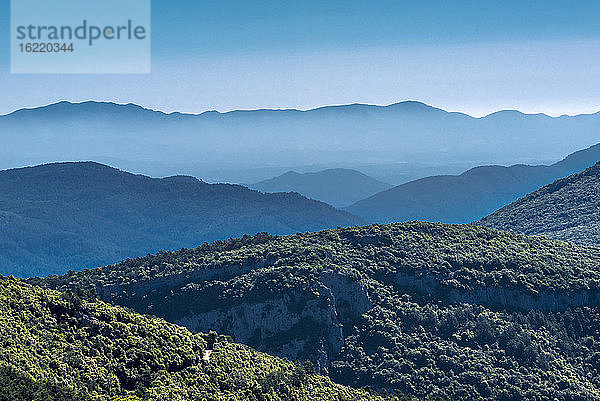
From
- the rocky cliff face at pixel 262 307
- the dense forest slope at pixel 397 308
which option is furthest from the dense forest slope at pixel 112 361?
the dense forest slope at pixel 397 308

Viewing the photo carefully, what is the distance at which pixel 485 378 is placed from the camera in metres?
70.4

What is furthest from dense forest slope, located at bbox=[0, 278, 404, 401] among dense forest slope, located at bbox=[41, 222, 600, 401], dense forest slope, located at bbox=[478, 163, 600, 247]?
dense forest slope, located at bbox=[478, 163, 600, 247]

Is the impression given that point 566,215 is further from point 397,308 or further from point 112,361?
point 112,361

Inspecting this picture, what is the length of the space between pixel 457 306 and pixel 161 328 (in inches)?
1544

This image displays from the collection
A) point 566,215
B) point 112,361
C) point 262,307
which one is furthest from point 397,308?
point 566,215

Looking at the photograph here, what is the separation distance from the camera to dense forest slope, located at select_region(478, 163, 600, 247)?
158375 millimetres

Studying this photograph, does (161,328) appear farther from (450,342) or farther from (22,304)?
(450,342)

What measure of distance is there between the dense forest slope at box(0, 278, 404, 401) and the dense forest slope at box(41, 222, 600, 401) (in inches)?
520

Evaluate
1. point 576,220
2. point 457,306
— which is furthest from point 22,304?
point 576,220

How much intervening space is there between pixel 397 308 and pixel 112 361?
40211 mm

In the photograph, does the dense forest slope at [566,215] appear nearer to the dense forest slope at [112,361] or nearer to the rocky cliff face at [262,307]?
the rocky cliff face at [262,307]

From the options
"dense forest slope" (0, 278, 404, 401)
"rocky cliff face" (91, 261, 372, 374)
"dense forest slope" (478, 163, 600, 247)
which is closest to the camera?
"dense forest slope" (0, 278, 404, 401)

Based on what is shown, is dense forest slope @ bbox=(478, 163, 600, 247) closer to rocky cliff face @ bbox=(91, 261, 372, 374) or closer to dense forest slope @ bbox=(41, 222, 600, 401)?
dense forest slope @ bbox=(41, 222, 600, 401)

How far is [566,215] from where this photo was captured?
578 ft
